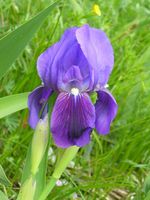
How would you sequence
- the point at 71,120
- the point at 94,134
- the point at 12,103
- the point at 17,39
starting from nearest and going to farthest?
the point at 71,120 → the point at 17,39 → the point at 12,103 → the point at 94,134

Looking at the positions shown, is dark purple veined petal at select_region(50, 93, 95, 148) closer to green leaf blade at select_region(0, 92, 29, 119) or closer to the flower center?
the flower center

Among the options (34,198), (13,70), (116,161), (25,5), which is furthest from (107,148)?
(34,198)

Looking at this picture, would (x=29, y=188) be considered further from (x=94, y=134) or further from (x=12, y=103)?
(x=94, y=134)

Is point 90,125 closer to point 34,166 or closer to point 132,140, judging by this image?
point 34,166

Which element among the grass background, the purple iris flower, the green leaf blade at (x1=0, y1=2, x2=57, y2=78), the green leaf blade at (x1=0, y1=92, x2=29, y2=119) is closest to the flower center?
the purple iris flower

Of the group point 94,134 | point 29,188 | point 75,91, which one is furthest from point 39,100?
point 94,134

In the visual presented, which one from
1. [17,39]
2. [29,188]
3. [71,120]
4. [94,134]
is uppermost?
[17,39]

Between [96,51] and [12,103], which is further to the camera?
[12,103]
